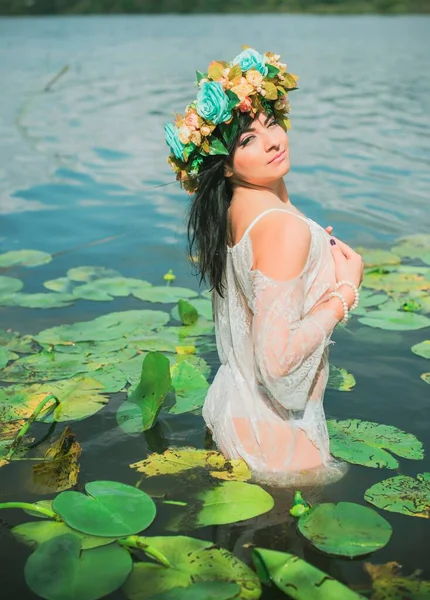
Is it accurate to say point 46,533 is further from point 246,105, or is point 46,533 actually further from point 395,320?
point 395,320

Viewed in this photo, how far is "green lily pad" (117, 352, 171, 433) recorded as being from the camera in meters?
2.95

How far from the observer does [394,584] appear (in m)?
2.20

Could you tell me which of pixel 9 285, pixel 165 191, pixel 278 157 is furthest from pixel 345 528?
pixel 165 191

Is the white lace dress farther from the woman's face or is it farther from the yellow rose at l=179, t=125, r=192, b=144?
the yellow rose at l=179, t=125, r=192, b=144

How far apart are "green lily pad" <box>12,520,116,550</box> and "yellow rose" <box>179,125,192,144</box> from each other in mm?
1150

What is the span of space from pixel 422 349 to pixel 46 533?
205cm

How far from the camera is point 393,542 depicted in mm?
2383

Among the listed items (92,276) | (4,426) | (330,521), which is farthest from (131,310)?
(330,521)

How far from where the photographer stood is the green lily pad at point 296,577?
6.78ft

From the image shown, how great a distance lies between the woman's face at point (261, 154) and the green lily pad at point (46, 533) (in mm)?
1111

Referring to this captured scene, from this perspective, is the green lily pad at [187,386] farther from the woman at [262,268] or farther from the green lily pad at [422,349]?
the green lily pad at [422,349]

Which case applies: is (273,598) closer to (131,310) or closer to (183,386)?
(183,386)

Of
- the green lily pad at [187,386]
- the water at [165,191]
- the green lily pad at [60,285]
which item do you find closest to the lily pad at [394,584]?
the water at [165,191]

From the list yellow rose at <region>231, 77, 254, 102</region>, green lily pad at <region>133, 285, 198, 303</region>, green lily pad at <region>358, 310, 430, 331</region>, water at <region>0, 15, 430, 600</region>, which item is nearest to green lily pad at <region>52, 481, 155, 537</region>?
water at <region>0, 15, 430, 600</region>
